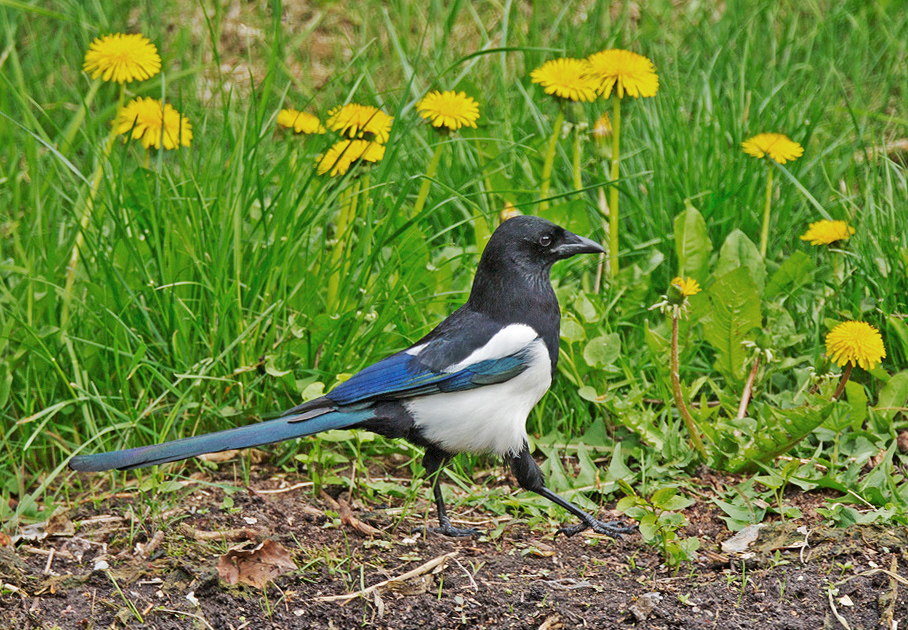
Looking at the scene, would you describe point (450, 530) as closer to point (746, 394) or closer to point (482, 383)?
point (482, 383)

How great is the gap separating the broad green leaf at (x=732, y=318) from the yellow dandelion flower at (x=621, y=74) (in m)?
0.71

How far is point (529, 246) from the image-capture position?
3.23 m

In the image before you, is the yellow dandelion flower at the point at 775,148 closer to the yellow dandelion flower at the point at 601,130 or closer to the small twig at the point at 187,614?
the yellow dandelion flower at the point at 601,130

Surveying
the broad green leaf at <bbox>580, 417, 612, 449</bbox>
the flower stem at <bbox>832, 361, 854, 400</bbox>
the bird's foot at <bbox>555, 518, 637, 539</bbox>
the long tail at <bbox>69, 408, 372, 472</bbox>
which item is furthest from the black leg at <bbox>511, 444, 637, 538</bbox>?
the flower stem at <bbox>832, 361, 854, 400</bbox>

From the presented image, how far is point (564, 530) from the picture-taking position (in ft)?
10.5

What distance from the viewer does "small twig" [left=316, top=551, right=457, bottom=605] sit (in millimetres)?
2729

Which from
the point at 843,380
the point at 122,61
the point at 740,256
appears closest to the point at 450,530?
the point at 843,380

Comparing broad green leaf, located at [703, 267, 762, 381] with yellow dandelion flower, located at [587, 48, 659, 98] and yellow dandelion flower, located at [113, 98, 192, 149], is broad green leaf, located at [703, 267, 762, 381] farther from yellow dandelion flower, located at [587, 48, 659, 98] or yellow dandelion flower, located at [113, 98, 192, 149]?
yellow dandelion flower, located at [113, 98, 192, 149]

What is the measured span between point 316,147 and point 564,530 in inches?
67.5

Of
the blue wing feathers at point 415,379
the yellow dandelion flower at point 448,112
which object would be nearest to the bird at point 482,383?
the blue wing feathers at point 415,379

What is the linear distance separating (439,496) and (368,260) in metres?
0.84

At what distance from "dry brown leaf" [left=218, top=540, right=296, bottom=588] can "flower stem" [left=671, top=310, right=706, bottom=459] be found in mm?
1261

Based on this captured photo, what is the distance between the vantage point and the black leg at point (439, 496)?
3160mm

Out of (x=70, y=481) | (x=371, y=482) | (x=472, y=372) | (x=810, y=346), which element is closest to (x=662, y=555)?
(x=472, y=372)
